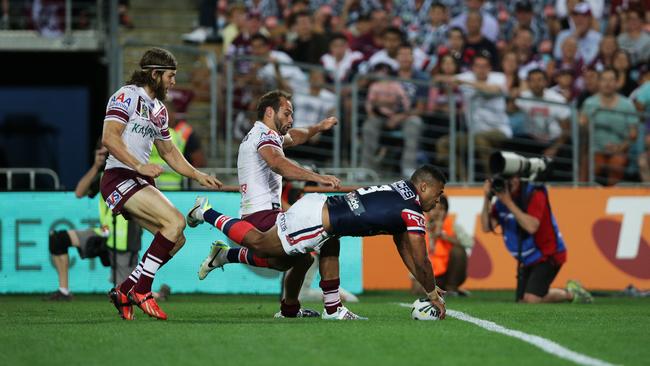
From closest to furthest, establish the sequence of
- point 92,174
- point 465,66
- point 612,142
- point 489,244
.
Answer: point 92,174
point 489,244
point 612,142
point 465,66

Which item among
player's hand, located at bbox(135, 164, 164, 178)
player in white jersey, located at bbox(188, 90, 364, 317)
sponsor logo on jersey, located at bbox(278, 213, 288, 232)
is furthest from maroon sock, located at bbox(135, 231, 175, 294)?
sponsor logo on jersey, located at bbox(278, 213, 288, 232)

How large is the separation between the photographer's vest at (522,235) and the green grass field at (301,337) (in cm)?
171

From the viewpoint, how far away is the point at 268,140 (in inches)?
408

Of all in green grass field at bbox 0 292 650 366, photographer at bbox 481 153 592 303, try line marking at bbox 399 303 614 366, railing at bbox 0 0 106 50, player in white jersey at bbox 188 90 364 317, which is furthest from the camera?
railing at bbox 0 0 106 50

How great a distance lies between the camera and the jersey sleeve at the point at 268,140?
10.4 metres

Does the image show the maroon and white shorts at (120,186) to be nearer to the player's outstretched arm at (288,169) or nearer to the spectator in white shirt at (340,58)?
the player's outstretched arm at (288,169)

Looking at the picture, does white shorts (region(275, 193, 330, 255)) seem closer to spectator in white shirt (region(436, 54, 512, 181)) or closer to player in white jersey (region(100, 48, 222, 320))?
player in white jersey (region(100, 48, 222, 320))

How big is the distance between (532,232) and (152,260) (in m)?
4.99

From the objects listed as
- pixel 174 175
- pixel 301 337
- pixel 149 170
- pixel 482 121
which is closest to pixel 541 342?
pixel 301 337

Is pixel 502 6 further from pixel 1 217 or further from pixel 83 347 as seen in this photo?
pixel 83 347

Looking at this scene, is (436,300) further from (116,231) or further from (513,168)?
(116,231)

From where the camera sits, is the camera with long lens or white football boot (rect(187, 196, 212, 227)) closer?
white football boot (rect(187, 196, 212, 227))

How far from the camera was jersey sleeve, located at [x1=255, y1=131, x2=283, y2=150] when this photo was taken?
34.0 ft

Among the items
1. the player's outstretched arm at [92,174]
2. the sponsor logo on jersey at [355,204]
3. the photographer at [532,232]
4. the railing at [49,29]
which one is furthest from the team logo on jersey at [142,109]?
the railing at [49,29]
